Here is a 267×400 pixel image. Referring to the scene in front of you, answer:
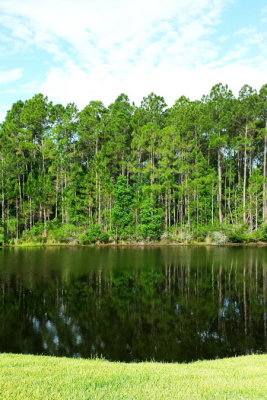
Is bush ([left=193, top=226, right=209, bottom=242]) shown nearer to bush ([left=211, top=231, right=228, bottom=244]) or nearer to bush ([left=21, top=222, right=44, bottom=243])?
bush ([left=211, top=231, right=228, bottom=244])

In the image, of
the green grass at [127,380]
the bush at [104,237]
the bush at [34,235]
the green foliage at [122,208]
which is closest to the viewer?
the green grass at [127,380]

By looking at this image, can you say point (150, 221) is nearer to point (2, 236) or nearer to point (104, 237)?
point (104, 237)

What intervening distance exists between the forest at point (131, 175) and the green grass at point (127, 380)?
37004mm

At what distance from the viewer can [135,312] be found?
42.4ft

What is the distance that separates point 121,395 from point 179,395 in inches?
34.8

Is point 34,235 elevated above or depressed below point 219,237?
above

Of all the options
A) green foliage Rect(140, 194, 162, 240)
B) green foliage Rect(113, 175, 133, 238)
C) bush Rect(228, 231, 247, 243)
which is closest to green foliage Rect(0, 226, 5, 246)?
green foliage Rect(113, 175, 133, 238)

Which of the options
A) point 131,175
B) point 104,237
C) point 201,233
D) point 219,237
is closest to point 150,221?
point 104,237

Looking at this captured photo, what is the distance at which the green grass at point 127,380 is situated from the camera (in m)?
5.08

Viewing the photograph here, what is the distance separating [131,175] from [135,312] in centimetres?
4202

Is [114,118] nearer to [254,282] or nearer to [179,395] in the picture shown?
[254,282]

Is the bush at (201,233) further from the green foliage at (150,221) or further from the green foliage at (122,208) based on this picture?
the green foliage at (122,208)

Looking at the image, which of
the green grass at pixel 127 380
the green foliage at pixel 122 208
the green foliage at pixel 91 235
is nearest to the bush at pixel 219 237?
the green foliage at pixel 122 208

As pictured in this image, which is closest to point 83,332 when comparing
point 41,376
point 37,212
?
point 41,376
